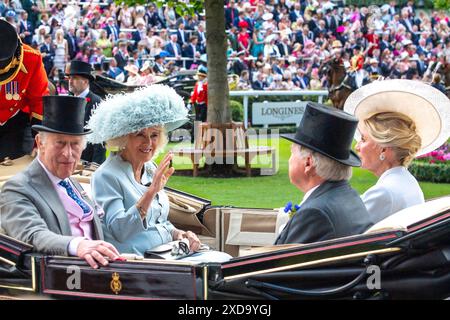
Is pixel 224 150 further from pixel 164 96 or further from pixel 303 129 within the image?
pixel 303 129

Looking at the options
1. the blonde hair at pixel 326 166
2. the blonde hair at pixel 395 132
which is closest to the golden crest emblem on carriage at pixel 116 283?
the blonde hair at pixel 326 166

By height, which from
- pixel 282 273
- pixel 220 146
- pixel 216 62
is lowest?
pixel 220 146

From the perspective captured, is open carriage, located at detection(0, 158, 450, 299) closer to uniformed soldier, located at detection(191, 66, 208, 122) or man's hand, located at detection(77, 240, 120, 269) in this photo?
man's hand, located at detection(77, 240, 120, 269)

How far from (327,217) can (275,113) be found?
15.6 meters

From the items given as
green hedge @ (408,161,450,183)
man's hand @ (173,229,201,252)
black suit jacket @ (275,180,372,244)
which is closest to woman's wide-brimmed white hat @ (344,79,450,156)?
black suit jacket @ (275,180,372,244)

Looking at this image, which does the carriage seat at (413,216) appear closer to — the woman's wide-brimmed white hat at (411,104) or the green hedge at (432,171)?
the woman's wide-brimmed white hat at (411,104)

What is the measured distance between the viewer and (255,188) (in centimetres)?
1153

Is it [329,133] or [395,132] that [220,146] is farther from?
[329,133]

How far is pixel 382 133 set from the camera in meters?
4.20

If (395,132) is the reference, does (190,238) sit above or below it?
below

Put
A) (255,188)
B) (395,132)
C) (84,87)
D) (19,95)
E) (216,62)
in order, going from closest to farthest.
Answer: (395,132), (19,95), (84,87), (255,188), (216,62)

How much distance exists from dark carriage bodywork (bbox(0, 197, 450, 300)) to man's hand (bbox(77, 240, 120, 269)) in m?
0.03

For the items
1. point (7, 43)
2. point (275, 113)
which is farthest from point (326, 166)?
point (275, 113)
